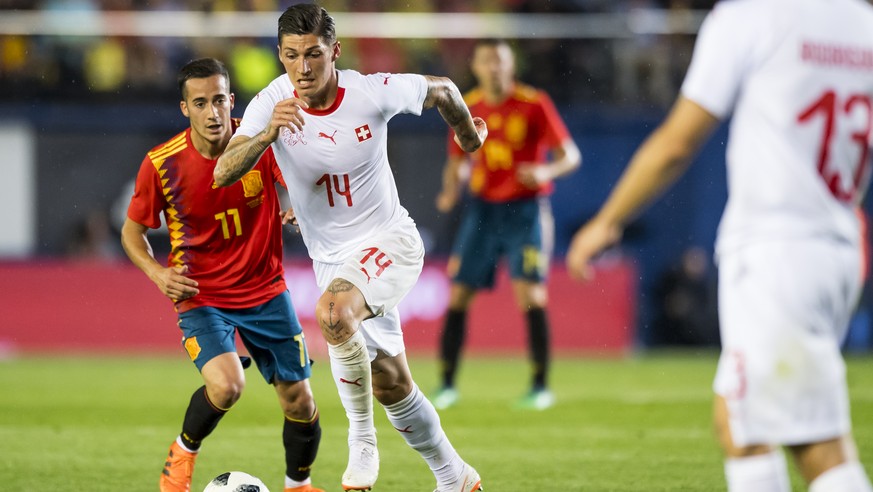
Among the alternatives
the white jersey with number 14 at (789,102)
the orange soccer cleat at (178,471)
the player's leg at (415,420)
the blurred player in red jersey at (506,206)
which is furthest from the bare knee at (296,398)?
the blurred player in red jersey at (506,206)

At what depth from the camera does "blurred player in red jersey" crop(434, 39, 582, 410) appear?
33.4ft

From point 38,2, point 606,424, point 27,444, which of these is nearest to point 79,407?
point 27,444

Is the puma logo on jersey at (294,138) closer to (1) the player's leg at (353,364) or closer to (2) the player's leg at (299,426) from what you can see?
(1) the player's leg at (353,364)

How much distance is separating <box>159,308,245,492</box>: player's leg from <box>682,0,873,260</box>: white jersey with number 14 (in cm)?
295

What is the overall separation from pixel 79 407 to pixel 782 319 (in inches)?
313

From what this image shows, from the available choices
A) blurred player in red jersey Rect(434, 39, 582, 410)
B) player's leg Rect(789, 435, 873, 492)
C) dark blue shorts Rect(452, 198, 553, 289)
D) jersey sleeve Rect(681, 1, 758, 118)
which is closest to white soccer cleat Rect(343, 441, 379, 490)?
player's leg Rect(789, 435, 873, 492)

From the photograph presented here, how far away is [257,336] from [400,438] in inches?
106

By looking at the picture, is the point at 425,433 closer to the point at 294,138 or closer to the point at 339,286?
the point at 339,286

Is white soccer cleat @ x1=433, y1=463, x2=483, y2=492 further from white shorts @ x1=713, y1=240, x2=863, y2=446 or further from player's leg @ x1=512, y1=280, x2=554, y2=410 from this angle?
player's leg @ x1=512, y1=280, x2=554, y2=410

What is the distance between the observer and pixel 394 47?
17.1 metres

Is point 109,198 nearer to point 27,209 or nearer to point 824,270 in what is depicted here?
point 27,209

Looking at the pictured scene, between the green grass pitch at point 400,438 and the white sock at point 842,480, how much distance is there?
2.98 meters

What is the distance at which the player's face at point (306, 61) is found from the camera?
5.49 metres

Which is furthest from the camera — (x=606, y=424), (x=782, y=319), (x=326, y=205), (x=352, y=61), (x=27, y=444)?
(x=352, y=61)
